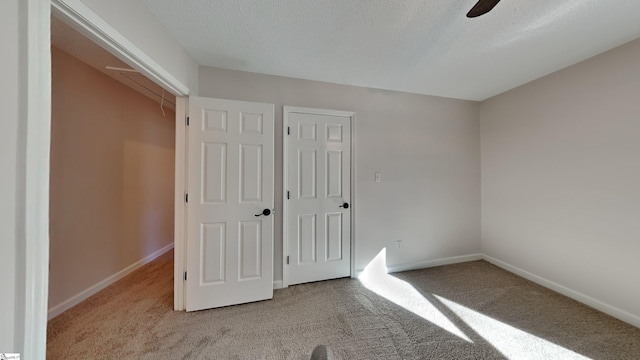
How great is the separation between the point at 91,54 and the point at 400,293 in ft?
12.7

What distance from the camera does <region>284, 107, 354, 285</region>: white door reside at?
7.92 feet

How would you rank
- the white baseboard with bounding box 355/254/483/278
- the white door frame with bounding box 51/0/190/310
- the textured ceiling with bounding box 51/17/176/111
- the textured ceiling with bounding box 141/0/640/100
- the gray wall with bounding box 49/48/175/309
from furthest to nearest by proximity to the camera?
the white baseboard with bounding box 355/254/483/278 < the gray wall with bounding box 49/48/175/309 < the textured ceiling with bounding box 51/17/176/111 < the textured ceiling with bounding box 141/0/640/100 < the white door frame with bounding box 51/0/190/310

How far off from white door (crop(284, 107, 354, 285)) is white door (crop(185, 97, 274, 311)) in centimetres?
31

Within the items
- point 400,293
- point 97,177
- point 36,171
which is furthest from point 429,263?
point 97,177

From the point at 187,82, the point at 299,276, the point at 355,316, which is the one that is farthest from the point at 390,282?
the point at 187,82

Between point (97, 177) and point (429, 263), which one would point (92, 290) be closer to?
point (97, 177)

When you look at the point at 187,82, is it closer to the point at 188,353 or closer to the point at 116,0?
the point at 116,0

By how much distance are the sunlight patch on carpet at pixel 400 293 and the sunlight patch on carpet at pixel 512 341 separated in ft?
0.62

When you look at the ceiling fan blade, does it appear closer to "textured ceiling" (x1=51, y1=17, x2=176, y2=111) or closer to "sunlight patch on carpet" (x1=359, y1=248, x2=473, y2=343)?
"sunlight patch on carpet" (x1=359, y1=248, x2=473, y2=343)

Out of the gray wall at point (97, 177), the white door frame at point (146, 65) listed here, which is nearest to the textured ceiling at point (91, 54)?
the gray wall at point (97, 177)

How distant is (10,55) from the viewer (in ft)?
2.27

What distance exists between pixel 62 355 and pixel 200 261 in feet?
3.14

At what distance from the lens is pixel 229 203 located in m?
2.06

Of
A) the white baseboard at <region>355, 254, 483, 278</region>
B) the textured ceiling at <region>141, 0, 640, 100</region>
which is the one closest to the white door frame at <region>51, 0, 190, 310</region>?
Result: the textured ceiling at <region>141, 0, 640, 100</region>
